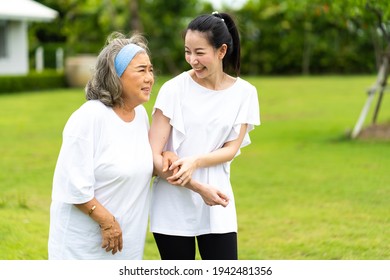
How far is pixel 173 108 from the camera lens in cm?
335

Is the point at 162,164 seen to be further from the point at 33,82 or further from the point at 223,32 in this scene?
the point at 33,82

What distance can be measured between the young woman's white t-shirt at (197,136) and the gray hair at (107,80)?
23cm

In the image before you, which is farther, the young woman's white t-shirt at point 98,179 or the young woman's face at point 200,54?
the young woman's face at point 200,54

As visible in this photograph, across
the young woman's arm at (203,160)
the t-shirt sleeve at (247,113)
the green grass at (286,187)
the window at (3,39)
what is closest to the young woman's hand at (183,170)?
the young woman's arm at (203,160)

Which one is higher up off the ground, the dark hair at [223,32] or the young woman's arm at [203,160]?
the dark hair at [223,32]

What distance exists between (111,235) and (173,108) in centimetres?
60

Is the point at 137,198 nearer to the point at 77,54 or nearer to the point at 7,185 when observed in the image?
the point at 7,185

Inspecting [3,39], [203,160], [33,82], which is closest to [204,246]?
[203,160]

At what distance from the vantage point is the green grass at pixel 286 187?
5.80 m

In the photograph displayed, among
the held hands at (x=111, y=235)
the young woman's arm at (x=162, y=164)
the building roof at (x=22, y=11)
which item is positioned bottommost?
the building roof at (x=22, y=11)

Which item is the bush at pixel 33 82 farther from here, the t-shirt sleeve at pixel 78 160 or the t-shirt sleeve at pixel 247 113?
the t-shirt sleeve at pixel 78 160

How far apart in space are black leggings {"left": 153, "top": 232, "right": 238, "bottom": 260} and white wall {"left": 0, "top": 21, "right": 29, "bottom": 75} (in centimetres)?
2287

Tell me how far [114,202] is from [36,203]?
168 inches

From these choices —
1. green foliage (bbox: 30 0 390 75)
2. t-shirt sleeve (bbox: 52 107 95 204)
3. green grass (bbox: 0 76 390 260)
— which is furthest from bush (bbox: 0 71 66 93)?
t-shirt sleeve (bbox: 52 107 95 204)
